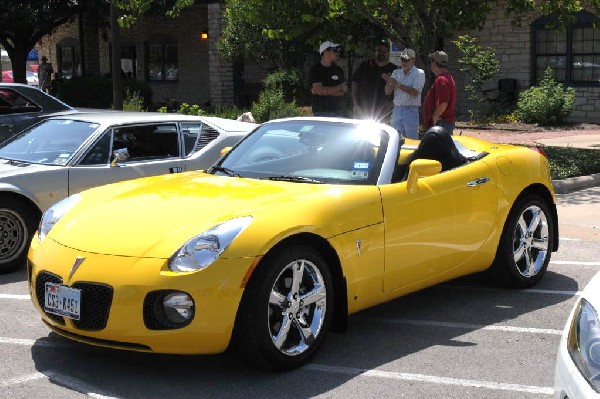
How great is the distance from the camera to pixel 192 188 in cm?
588

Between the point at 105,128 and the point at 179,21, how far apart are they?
2572 centimetres

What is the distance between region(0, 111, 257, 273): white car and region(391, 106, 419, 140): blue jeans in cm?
321

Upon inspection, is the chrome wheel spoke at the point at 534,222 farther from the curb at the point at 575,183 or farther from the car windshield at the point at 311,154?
the curb at the point at 575,183

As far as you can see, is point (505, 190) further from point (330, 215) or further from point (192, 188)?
point (192, 188)

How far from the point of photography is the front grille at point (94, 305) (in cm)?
489

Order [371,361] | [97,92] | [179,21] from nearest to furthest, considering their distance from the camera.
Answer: [371,361] → [97,92] → [179,21]

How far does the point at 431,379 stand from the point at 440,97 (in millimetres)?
6710

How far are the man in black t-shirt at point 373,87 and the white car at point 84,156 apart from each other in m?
3.48

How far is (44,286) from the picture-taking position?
5219mm

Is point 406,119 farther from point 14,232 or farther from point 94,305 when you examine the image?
point 94,305

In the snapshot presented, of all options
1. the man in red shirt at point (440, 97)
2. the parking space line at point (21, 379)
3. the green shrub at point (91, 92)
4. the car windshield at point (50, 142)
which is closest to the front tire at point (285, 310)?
the parking space line at point (21, 379)

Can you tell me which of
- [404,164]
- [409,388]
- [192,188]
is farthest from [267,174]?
[409,388]

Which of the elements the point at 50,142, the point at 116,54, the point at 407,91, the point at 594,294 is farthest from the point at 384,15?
the point at 594,294

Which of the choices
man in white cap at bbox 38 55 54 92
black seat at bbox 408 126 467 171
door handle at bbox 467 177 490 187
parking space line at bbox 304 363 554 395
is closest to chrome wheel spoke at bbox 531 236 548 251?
door handle at bbox 467 177 490 187
